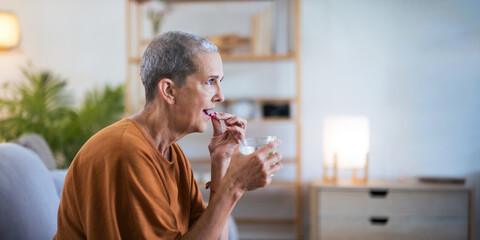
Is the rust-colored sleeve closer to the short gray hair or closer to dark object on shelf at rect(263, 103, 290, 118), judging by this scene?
the short gray hair

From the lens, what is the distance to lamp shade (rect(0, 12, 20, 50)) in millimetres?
4145

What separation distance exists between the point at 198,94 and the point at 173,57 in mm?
128

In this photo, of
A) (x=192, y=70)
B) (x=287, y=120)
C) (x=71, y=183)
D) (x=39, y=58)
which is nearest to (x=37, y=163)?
(x=71, y=183)

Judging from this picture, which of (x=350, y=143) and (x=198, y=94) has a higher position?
(x=198, y=94)

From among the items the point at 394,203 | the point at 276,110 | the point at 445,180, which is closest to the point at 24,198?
the point at 276,110

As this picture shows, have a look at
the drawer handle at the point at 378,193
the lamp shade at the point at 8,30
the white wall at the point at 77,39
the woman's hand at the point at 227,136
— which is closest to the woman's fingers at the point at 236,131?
the woman's hand at the point at 227,136

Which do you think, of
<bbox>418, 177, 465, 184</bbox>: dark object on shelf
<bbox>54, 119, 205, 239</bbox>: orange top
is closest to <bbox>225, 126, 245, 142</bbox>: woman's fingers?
<bbox>54, 119, 205, 239</bbox>: orange top

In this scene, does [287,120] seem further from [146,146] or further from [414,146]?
[146,146]

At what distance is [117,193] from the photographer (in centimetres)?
114

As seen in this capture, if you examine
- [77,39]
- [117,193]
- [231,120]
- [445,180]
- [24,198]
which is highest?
[77,39]

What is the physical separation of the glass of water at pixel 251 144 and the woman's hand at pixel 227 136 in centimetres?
24

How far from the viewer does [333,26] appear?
3.86 metres

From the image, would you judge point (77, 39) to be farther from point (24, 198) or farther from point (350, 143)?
point (24, 198)

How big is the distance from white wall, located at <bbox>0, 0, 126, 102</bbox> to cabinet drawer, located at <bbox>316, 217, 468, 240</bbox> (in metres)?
2.20
